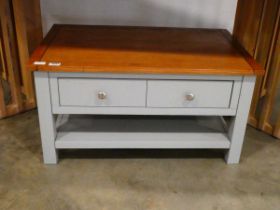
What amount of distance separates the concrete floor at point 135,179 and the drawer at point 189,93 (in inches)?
11.6

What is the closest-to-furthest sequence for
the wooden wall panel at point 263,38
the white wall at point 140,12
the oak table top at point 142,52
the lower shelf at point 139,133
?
the oak table top at point 142,52 → the lower shelf at point 139,133 → the wooden wall panel at point 263,38 → the white wall at point 140,12

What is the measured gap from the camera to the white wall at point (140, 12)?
168cm

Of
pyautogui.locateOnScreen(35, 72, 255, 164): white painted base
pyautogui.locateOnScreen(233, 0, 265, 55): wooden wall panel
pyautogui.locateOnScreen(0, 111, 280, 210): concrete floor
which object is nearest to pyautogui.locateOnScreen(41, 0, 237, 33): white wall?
pyautogui.locateOnScreen(233, 0, 265, 55): wooden wall panel

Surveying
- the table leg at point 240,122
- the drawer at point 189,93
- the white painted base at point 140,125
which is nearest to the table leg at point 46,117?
the white painted base at point 140,125

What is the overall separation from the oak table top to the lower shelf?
1.05ft

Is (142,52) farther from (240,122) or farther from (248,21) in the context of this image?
(248,21)

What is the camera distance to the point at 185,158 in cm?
153

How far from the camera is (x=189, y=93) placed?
1311 millimetres

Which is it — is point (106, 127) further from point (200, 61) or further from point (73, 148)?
point (200, 61)

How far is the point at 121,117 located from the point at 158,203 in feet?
1.46

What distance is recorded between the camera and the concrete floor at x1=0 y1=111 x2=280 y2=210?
1281 millimetres

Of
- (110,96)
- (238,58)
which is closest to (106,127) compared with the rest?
(110,96)

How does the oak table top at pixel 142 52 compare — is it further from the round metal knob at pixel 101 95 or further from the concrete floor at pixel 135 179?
the concrete floor at pixel 135 179

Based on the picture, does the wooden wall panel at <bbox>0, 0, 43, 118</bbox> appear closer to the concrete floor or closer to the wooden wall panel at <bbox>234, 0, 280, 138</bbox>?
the concrete floor
